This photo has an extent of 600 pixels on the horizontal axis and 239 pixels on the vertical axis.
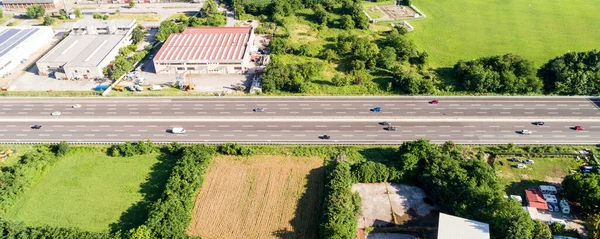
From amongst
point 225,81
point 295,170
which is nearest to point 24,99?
point 225,81

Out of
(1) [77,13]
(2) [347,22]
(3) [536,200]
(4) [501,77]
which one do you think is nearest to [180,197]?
(3) [536,200]

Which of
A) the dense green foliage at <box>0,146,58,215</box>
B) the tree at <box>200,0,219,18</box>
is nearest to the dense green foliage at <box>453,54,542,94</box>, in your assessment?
the tree at <box>200,0,219,18</box>

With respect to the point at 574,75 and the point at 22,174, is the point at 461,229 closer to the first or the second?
the point at 574,75

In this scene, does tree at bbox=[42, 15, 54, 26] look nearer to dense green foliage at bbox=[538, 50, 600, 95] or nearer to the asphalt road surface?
the asphalt road surface

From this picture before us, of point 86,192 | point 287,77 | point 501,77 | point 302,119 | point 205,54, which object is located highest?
point 501,77

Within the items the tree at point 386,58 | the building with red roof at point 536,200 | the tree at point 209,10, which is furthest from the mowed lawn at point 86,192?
the tree at point 209,10

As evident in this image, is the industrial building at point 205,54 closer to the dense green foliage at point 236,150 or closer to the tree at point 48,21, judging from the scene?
the dense green foliage at point 236,150
